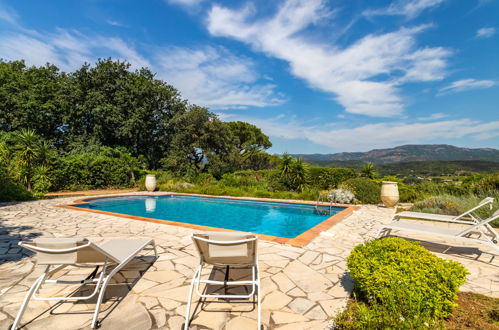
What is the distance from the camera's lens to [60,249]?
85.4 inches

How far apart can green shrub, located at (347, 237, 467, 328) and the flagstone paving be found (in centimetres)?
42

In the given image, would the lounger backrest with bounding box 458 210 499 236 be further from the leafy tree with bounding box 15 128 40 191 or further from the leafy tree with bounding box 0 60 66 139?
the leafy tree with bounding box 0 60 66 139

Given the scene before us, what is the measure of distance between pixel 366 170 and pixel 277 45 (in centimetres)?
811

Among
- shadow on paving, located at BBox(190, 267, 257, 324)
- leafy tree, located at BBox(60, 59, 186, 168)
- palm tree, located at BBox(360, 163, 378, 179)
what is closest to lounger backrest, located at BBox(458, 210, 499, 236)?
shadow on paving, located at BBox(190, 267, 257, 324)

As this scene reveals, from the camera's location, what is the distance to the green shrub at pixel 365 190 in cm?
997

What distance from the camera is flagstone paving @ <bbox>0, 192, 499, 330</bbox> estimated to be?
2156 mm

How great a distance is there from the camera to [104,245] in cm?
307

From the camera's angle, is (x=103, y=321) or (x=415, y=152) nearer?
(x=103, y=321)

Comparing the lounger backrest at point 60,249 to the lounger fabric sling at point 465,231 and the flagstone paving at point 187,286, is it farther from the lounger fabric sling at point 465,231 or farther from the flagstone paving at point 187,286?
the lounger fabric sling at point 465,231

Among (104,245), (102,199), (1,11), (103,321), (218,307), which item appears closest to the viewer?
(103,321)

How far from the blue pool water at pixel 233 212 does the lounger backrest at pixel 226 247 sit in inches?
168

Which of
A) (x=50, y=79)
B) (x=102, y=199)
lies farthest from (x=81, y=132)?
(x=102, y=199)

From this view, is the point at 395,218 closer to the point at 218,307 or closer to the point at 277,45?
the point at 218,307

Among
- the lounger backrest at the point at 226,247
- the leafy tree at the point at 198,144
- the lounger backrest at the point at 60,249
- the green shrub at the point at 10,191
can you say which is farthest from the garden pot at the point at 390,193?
the green shrub at the point at 10,191
